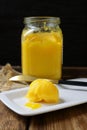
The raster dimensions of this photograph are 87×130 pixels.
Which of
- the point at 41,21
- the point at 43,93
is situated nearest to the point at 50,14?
the point at 41,21

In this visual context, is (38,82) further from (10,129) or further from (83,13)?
(83,13)

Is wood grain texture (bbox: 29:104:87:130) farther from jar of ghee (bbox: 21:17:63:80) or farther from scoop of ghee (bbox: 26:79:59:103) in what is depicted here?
jar of ghee (bbox: 21:17:63:80)

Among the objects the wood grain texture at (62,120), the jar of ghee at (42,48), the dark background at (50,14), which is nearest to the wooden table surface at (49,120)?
the wood grain texture at (62,120)

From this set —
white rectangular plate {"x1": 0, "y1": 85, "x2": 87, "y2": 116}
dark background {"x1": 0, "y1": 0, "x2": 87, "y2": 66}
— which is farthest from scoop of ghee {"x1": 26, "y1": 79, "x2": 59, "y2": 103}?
dark background {"x1": 0, "y1": 0, "x2": 87, "y2": 66}

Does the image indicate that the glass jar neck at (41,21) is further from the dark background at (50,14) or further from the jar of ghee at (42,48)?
the dark background at (50,14)

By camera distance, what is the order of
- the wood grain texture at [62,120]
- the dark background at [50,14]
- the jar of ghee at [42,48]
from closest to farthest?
1. the wood grain texture at [62,120]
2. the jar of ghee at [42,48]
3. the dark background at [50,14]

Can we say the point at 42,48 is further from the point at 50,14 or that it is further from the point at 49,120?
the point at 50,14
